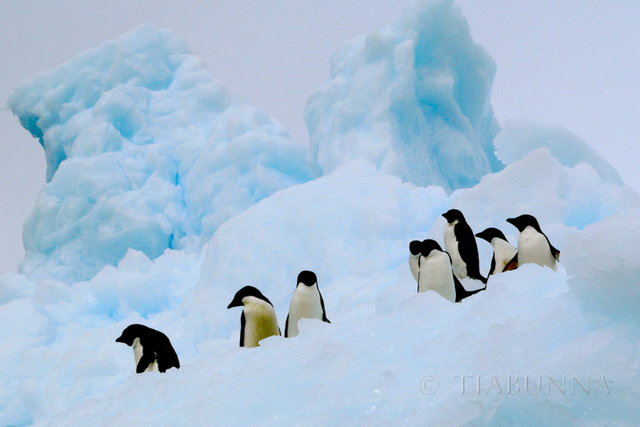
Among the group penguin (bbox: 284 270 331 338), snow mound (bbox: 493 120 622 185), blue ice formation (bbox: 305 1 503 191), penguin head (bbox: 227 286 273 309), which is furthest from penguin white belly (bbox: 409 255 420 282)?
blue ice formation (bbox: 305 1 503 191)

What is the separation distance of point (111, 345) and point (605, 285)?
5165mm

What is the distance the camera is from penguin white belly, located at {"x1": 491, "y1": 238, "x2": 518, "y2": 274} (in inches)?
158

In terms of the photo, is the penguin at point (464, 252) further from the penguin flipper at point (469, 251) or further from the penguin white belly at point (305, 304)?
the penguin white belly at point (305, 304)

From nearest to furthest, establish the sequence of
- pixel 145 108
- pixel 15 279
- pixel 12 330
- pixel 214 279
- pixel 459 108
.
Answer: pixel 214 279 < pixel 12 330 < pixel 15 279 < pixel 459 108 < pixel 145 108

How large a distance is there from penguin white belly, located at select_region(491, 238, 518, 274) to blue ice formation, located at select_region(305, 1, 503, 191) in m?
3.72

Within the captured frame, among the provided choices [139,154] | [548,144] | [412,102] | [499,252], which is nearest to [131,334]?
[499,252]

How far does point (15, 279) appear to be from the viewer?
8539 mm

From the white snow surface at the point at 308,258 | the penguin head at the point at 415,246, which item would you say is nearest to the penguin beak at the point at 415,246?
the penguin head at the point at 415,246

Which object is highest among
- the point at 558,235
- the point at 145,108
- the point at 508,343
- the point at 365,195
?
the point at 145,108

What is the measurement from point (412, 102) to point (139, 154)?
15.9ft

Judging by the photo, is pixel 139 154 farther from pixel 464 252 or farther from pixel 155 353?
pixel 464 252

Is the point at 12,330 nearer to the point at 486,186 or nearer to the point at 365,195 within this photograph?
the point at 365,195

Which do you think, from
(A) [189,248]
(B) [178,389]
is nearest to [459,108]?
(A) [189,248]

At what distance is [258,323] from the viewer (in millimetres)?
3434
